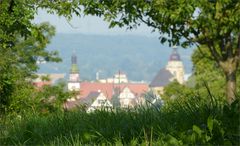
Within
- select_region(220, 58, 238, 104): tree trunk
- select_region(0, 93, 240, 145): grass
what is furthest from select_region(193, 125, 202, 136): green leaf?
select_region(220, 58, 238, 104): tree trunk

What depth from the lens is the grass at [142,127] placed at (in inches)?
274

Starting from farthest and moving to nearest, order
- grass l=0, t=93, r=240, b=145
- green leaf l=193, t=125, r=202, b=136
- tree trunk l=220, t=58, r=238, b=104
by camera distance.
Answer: tree trunk l=220, t=58, r=238, b=104 → grass l=0, t=93, r=240, b=145 → green leaf l=193, t=125, r=202, b=136

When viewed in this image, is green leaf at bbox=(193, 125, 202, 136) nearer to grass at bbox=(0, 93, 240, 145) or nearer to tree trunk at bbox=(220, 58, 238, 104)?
grass at bbox=(0, 93, 240, 145)

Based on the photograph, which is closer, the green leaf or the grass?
the green leaf

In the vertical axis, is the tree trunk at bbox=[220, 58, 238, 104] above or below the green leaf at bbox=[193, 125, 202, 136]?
above

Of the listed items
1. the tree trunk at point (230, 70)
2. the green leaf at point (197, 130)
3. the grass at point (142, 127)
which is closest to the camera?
the green leaf at point (197, 130)

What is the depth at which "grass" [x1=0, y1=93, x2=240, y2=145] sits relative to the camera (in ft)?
22.8

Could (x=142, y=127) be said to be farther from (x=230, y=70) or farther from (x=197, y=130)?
(x=230, y=70)

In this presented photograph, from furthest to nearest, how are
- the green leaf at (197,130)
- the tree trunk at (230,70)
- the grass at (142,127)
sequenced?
the tree trunk at (230,70), the grass at (142,127), the green leaf at (197,130)

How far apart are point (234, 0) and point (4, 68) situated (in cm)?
715

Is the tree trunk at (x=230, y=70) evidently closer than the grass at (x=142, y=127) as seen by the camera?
No

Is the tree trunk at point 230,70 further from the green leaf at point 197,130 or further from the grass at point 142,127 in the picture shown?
the green leaf at point 197,130

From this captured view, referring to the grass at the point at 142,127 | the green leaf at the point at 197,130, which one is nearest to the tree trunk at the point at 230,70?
the grass at the point at 142,127

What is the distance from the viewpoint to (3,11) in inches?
628
